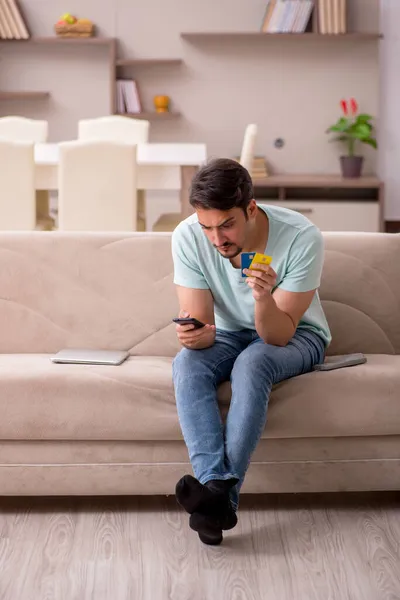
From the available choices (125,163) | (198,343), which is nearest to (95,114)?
(125,163)

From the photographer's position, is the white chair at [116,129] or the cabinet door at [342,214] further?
the cabinet door at [342,214]

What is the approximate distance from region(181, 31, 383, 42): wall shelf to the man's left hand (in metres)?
4.53

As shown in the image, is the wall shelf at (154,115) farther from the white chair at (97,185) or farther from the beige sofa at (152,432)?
the beige sofa at (152,432)

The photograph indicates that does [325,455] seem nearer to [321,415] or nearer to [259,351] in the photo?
[321,415]

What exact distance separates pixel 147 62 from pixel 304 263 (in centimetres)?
450

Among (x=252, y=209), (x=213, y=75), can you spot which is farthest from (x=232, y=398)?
(x=213, y=75)

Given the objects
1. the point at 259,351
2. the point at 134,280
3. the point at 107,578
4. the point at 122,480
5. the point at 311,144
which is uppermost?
the point at 311,144

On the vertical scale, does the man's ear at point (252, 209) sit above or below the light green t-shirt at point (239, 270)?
above

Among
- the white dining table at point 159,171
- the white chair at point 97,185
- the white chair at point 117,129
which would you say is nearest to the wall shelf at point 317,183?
the white chair at point 117,129

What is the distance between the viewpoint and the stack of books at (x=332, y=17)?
20.8 ft

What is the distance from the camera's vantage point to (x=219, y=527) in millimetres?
2121

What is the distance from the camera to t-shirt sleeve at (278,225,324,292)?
Result: 2.35 metres

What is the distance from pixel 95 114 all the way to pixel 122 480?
4.76 meters

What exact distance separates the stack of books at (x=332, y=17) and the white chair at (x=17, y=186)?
2.75 metres
